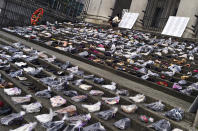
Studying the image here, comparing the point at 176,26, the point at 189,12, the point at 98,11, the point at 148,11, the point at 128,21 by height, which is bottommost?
the point at 128,21

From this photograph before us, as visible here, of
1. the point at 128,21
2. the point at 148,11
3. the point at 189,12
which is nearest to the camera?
the point at 189,12

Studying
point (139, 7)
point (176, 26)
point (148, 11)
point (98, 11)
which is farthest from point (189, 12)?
point (98, 11)

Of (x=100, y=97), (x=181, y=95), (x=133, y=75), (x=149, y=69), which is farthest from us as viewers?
(x=149, y=69)

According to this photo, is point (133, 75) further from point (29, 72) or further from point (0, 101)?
point (0, 101)

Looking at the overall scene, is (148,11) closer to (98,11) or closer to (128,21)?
(98,11)

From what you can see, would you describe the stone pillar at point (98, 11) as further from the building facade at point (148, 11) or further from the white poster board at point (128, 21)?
the white poster board at point (128, 21)

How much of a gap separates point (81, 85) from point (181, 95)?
268 cm

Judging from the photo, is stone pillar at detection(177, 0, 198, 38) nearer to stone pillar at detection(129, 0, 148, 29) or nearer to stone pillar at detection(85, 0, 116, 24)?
stone pillar at detection(129, 0, 148, 29)

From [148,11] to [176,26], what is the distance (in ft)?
28.9

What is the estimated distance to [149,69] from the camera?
7.71m

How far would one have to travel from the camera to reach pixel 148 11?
21.4 meters

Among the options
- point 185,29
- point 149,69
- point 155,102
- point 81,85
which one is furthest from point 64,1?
point 155,102

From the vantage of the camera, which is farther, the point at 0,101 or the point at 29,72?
A: the point at 29,72

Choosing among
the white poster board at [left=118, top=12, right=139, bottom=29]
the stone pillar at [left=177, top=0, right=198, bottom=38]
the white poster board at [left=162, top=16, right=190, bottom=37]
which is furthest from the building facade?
the white poster board at [left=118, top=12, right=139, bottom=29]
